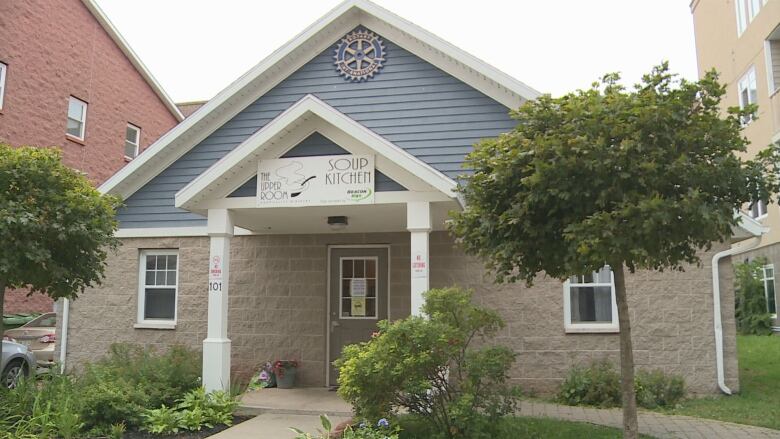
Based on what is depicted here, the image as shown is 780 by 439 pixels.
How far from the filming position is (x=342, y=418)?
28.7 ft

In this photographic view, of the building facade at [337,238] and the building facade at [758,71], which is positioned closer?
the building facade at [337,238]

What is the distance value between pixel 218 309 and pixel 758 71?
60.3 ft

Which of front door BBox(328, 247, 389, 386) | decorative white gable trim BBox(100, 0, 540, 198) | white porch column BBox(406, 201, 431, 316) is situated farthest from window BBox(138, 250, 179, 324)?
white porch column BBox(406, 201, 431, 316)

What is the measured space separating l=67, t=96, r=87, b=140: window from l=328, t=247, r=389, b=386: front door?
13.2 metres

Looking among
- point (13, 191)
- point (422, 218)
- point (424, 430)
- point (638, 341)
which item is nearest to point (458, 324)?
point (424, 430)

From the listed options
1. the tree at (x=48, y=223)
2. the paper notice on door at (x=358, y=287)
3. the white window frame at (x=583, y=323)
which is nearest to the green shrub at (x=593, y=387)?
the white window frame at (x=583, y=323)

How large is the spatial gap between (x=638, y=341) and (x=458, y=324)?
423 cm

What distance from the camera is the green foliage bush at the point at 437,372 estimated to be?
684 cm

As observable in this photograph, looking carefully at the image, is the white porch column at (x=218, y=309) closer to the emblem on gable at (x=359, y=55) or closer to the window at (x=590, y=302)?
the emblem on gable at (x=359, y=55)

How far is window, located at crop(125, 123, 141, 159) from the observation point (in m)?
23.3

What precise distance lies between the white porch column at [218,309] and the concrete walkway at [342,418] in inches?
22.4

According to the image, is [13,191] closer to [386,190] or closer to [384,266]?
[386,190]

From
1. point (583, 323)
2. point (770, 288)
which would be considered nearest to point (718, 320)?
point (583, 323)

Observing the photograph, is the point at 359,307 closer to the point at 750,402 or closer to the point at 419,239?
the point at 419,239
